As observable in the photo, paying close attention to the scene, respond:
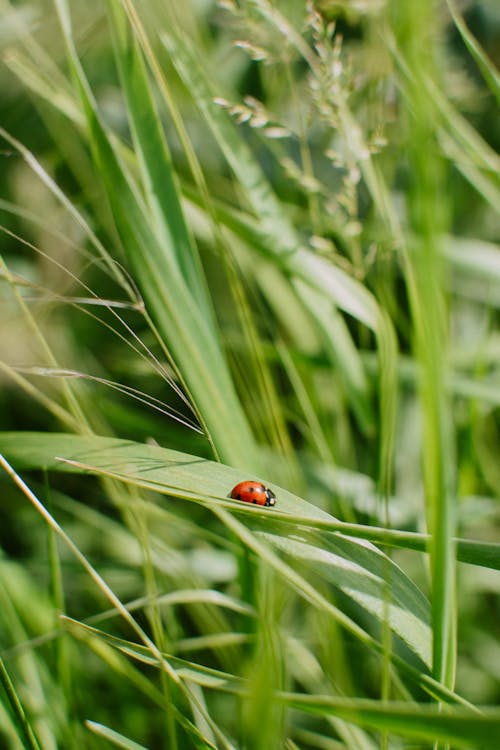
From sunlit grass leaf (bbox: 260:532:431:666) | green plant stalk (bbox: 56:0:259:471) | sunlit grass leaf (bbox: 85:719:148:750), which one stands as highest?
green plant stalk (bbox: 56:0:259:471)

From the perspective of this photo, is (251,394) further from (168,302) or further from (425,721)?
(425,721)

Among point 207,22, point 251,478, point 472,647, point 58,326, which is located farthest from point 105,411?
point 207,22

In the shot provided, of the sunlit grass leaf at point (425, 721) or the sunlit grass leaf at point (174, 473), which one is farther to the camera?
the sunlit grass leaf at point (174, 473)

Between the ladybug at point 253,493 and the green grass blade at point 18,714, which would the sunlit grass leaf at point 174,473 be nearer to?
the ladybug at point 253,493

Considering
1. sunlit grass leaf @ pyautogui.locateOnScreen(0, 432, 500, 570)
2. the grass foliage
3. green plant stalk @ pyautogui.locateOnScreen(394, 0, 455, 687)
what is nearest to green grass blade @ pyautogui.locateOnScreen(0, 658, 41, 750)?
the grass foliage

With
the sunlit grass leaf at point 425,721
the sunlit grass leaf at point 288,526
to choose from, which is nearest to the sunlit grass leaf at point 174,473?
the sunlit grass leaf at point 288,526

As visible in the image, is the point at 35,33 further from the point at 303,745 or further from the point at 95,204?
the point at 303,745

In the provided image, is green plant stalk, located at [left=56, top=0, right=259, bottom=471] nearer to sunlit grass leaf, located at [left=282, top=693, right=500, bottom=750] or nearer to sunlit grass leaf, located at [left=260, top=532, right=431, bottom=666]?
sunlit grass leaf, located at [left=260, top=532, right=431, bottom=666]
